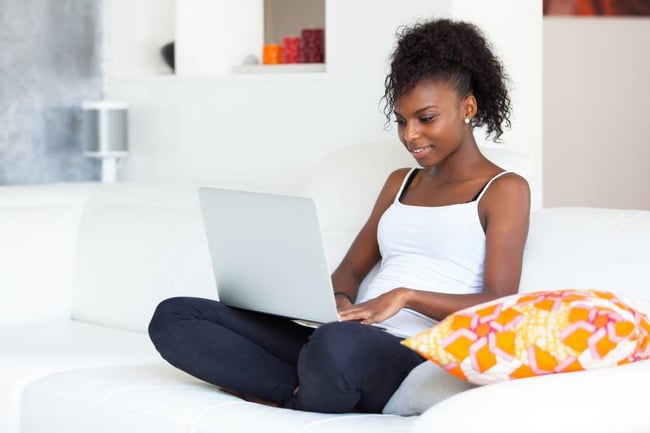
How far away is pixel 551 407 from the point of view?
5.65 feet

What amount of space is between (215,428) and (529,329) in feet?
2.08

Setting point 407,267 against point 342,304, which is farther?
point 407,267

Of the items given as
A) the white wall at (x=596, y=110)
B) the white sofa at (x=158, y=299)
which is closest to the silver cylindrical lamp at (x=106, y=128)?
the white sofa at (x=158, y=299)

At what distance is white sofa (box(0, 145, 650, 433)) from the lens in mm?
1775

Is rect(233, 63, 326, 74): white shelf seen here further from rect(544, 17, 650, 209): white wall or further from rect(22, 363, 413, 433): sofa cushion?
rect(22, 363, 413, 433): sofa cushion

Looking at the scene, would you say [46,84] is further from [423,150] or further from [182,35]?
[423,150]

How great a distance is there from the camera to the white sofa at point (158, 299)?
1775mm

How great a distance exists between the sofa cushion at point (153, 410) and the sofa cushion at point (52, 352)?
52mm

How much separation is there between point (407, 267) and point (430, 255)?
0.06 meters

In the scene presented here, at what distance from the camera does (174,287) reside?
3229mm

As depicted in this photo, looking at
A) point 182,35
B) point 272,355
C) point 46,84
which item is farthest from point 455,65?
point 46,84

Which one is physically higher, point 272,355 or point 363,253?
point 363,253

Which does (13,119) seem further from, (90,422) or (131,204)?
(90,422)

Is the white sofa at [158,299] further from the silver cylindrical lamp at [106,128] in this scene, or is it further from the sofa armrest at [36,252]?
the silver cylindrical lamp at [106,128]
